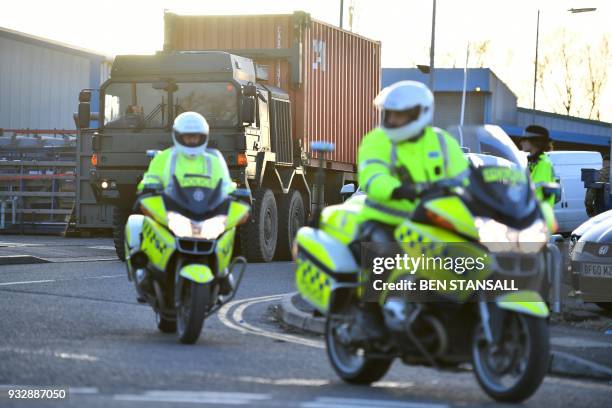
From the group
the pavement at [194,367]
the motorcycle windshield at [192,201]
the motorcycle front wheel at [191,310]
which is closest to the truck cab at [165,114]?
the pavement at [194,367]

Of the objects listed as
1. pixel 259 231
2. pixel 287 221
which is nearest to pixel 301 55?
pixel 287 221

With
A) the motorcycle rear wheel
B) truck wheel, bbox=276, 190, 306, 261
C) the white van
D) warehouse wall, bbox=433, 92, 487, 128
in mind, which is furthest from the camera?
warehouse wall, bbox=433, 92, 487, 128

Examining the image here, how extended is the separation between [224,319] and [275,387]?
4872 millimetres

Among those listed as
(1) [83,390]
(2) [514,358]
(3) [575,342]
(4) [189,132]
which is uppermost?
(4) [189,132]

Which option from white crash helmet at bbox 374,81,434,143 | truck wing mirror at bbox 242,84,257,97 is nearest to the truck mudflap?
white crash helmet at bbox 374,81,434,143

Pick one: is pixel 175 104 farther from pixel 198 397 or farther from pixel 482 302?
pixel 482 302

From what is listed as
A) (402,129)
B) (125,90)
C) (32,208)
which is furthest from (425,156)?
(32,208)

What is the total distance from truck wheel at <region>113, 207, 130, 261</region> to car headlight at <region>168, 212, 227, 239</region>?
34.8 feet

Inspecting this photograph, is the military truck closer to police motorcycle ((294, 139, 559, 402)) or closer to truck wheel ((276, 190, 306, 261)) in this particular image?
truck wheel ((276, 190, 306, 261))

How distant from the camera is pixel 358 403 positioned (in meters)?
7.40

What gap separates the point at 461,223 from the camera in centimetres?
735

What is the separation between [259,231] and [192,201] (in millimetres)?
11009

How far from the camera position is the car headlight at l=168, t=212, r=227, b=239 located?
10344mm

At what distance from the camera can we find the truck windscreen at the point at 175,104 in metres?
20.3
